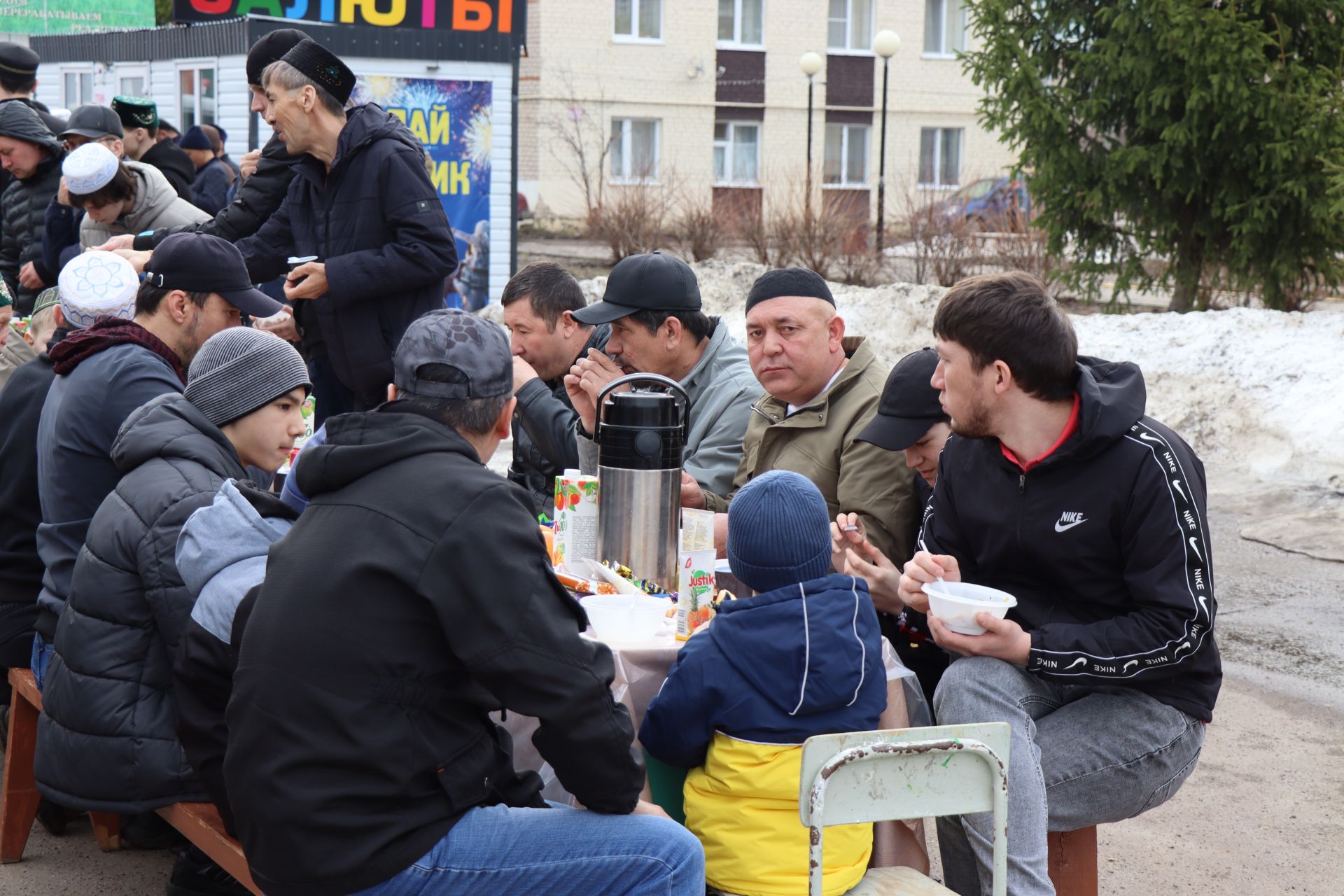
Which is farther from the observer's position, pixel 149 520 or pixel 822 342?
pixel 822 342

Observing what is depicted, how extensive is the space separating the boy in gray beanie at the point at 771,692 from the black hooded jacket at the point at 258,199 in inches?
160

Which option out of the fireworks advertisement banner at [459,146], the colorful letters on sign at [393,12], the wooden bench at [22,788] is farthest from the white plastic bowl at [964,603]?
the colorful letters on sign at [393,12]

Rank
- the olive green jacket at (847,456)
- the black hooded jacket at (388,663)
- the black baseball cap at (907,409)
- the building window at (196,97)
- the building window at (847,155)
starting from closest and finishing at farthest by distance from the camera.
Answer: the black hooded jacket at (388,663) → the black baseball cap at (907,409) → the olive green jacket at (847,456) → the building window at (196,97) → the building window at (847,155)

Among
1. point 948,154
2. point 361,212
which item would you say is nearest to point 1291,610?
Result: point 361,212

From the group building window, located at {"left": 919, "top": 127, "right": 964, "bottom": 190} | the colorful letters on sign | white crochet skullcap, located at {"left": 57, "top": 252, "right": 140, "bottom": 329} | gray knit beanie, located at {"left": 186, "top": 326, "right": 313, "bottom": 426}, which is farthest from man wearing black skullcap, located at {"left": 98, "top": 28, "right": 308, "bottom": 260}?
building window, located at {"left": 919, "top": 127, "right": 964, "bottom": 190}

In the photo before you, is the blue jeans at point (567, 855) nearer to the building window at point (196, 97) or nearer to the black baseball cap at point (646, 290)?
the black baseball cap at point (646, 290)

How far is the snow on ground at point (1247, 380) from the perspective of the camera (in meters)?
9.74

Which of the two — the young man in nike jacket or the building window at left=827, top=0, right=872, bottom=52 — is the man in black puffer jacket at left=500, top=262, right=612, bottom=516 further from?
the building window at left=827, top=0, right=872, bottom=52

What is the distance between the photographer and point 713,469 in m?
4.50

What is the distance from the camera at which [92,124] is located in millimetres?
7699

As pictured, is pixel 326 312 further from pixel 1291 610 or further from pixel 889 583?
pixel 1291 610

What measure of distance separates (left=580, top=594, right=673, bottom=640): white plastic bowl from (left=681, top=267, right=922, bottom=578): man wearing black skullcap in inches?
34.4

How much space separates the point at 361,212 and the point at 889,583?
9.63 feet

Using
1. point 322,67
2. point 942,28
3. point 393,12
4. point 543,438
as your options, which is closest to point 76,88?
point 393,12
